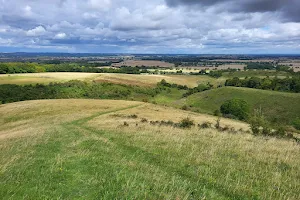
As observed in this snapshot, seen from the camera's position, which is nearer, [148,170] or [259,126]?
[148,170]

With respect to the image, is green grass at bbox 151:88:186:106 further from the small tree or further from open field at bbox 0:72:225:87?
the small tree

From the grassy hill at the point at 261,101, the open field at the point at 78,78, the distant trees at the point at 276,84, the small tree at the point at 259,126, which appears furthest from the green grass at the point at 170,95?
the small tree at the point at 259,126

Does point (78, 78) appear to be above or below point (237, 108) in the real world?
above

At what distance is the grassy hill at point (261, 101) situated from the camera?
90.8 meters

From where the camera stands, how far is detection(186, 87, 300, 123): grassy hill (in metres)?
90.8

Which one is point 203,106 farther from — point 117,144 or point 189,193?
point 189,193

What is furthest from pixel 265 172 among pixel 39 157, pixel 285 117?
pixel 285 117

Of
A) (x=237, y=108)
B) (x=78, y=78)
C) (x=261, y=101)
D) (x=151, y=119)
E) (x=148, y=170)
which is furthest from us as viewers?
(x=78, y=78)

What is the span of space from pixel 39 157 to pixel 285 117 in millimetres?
88757

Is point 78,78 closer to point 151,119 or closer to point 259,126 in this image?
point 151,119

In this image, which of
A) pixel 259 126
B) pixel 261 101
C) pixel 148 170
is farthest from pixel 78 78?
pixel 148 170

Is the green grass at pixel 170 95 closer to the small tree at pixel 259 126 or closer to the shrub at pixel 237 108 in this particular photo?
the shrub at pixel 237 108

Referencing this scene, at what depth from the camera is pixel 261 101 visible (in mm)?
104938

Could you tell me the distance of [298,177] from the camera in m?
11.4
